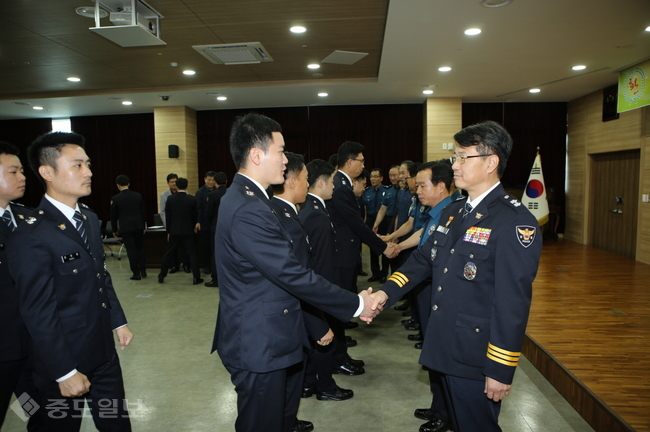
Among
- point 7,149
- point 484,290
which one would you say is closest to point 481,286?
point 484,290

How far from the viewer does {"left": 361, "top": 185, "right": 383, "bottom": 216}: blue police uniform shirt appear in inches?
302

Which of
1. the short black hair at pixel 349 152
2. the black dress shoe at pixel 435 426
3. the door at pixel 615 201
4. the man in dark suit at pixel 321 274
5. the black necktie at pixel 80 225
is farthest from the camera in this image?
the door at pixel 615 201

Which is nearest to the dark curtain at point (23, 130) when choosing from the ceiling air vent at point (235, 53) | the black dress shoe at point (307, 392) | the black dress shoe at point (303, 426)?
the ceiling air vent at point (235, 53)

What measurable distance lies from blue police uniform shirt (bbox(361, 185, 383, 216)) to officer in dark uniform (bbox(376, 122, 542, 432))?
5.67m

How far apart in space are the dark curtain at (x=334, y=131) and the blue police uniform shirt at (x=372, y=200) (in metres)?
3.58

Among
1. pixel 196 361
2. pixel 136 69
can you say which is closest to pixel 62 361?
pixel 196 361

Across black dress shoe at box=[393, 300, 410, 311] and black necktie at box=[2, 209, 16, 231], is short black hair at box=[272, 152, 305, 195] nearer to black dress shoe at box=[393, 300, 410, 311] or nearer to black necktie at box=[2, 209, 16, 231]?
black necktie at box=[2, 209, 16, 231]

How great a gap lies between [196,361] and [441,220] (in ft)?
9.05

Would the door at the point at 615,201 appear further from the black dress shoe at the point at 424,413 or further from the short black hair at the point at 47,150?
the short black hair at the point at 47,150

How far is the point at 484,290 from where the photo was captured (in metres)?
1.70

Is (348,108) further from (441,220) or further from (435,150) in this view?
(441,220)

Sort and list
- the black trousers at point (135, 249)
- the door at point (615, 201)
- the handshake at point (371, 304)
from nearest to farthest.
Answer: the handshake at point (371, 304) < the black trousers at point (135, 249) < the door at point (615, 201)

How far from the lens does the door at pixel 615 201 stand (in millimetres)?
8070

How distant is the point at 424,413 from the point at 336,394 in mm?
643
